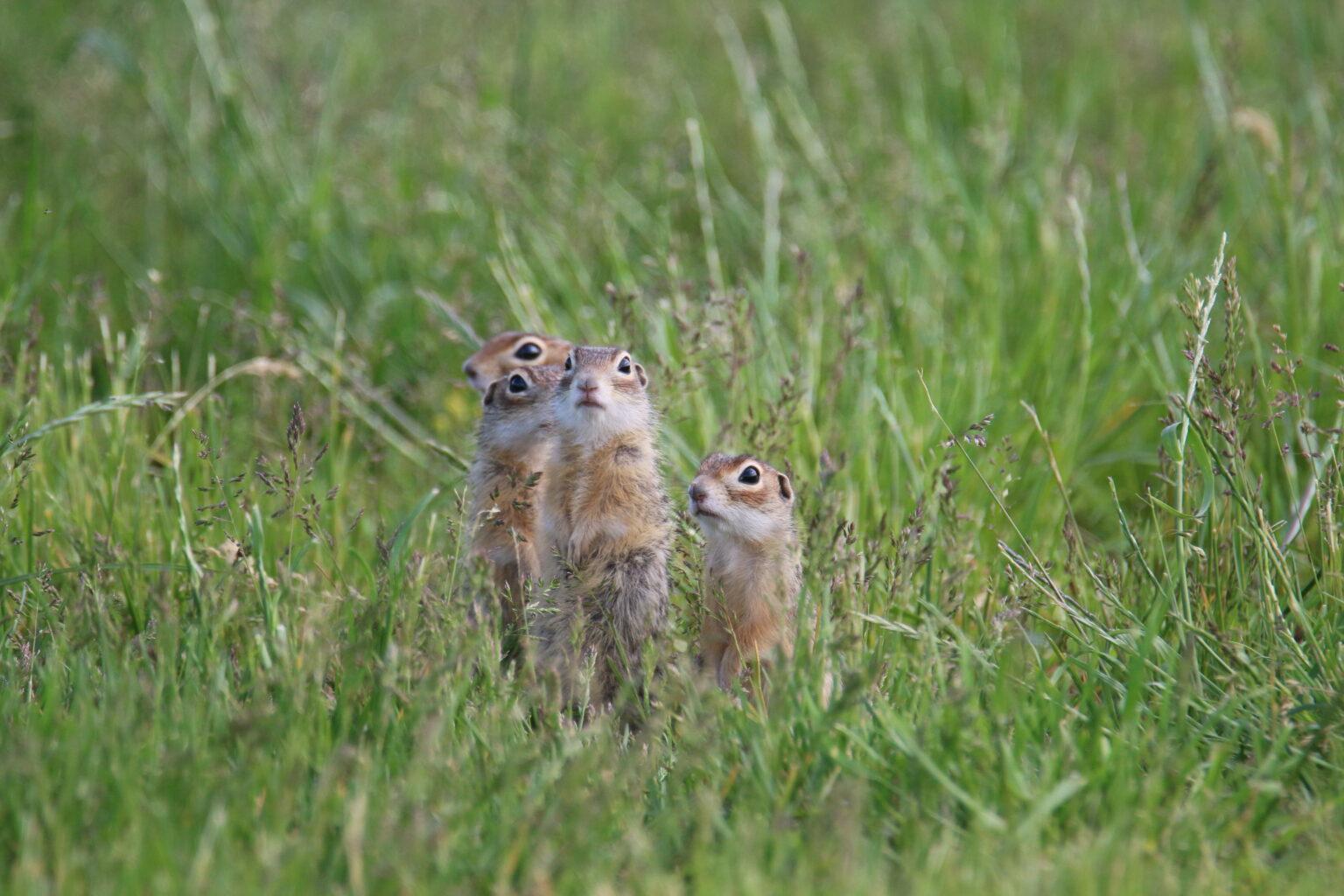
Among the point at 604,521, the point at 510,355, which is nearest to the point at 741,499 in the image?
the point at 604,521

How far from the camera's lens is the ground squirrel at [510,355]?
206 inches

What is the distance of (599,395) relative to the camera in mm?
4336

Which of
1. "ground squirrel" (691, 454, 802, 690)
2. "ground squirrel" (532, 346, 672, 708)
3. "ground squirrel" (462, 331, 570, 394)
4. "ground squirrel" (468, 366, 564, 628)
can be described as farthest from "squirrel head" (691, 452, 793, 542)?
"ground squirrel" (462, 331, 570, 394)

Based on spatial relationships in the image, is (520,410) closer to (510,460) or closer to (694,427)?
(510,460)

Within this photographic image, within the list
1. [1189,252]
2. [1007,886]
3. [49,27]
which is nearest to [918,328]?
[1189,252]

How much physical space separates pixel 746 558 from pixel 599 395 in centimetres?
64

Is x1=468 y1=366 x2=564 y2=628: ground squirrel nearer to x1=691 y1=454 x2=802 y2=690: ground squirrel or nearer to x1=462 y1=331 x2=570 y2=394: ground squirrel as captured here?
x1=462 y1=331 x2=570 y2=394: ground squirrel

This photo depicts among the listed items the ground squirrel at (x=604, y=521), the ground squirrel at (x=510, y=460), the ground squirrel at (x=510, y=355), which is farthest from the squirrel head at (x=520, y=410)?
the ground squirrel at (x=510, y=355)

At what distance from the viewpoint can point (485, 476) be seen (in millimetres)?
4879

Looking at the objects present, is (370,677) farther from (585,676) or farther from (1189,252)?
(1189,252)

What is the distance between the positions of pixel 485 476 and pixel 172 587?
1059 mm

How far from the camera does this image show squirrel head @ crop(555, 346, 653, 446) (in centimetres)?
436

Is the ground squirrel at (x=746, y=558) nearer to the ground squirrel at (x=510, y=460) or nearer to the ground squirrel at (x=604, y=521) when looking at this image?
the ground squirrel at (x=604, y=521)

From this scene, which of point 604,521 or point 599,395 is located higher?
point 599,395
